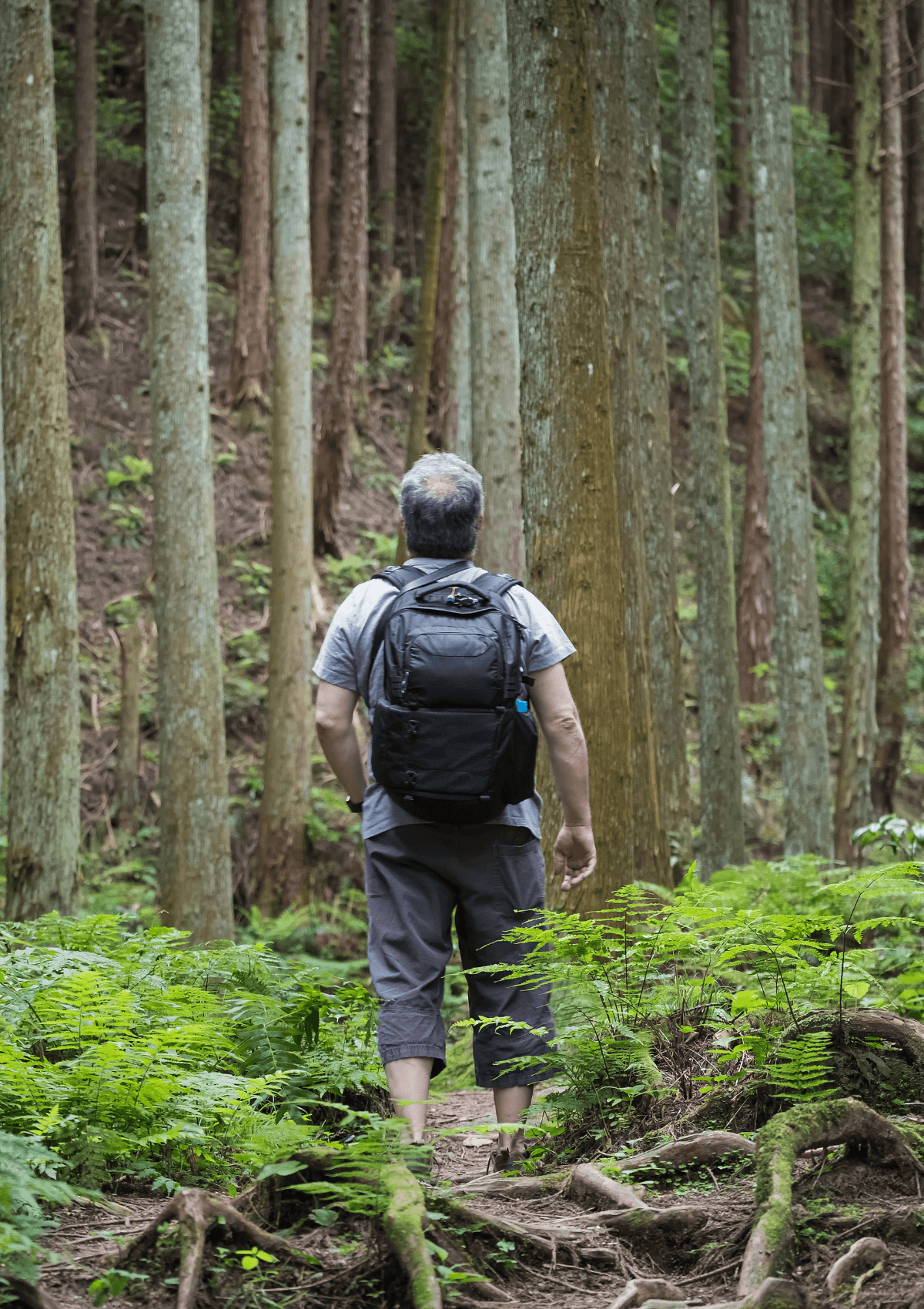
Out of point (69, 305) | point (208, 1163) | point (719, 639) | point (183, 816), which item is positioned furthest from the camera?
point (69, 305)

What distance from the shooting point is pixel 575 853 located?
12.4 ft

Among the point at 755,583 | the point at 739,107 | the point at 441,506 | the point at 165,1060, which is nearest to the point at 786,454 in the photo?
the point at 441,506

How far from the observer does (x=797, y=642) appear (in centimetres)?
1077

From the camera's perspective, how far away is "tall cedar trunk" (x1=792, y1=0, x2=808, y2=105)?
29031 mm

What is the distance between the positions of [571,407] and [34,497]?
388 cm

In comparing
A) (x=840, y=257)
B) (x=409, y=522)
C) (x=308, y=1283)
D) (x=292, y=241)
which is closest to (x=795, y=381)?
(x=292, y=241)

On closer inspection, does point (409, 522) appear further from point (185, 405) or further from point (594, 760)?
point (185, 405)

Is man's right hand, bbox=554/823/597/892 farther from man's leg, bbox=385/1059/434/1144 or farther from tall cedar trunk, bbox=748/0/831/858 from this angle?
tall cedar trunk, bbox=748/0/831/858

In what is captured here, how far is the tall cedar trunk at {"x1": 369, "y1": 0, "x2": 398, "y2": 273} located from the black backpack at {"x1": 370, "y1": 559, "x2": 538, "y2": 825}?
21.4 m

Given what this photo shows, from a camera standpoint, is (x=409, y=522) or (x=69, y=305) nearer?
(x=409, y=522)

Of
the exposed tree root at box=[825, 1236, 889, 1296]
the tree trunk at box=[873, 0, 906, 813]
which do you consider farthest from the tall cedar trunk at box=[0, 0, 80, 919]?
the tree trunk at box=[873, 0, 906, 813]

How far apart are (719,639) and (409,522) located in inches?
290

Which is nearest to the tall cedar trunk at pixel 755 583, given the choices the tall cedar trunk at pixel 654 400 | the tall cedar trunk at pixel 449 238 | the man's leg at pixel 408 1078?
the tall cedar trunk at pixel 449 238

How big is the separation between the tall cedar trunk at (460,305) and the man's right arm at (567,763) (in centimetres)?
802
